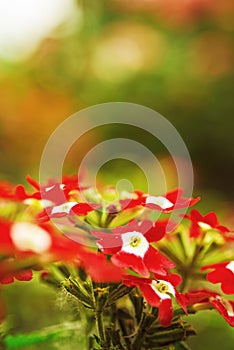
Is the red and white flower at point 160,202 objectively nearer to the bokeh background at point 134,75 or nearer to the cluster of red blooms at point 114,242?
the cluster of red blooms at point 114,242

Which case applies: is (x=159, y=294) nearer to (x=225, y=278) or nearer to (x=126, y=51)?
(x=225, y=278)

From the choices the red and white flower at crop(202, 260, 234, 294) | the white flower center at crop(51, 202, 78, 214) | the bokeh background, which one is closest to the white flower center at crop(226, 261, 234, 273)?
the red and white flower at crop(202, 260, 234, 294)

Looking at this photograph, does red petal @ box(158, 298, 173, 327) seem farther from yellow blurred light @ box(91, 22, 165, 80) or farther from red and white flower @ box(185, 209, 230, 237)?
yellow blurred light @ box(91, 22, 165, 80)

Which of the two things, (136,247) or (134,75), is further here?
(134,75)

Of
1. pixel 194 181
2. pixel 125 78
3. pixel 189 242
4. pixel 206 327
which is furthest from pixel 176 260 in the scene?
pixel 125 78

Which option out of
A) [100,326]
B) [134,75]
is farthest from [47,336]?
[134,75]

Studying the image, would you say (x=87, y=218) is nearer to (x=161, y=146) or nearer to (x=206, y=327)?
(x=206, y=327)
